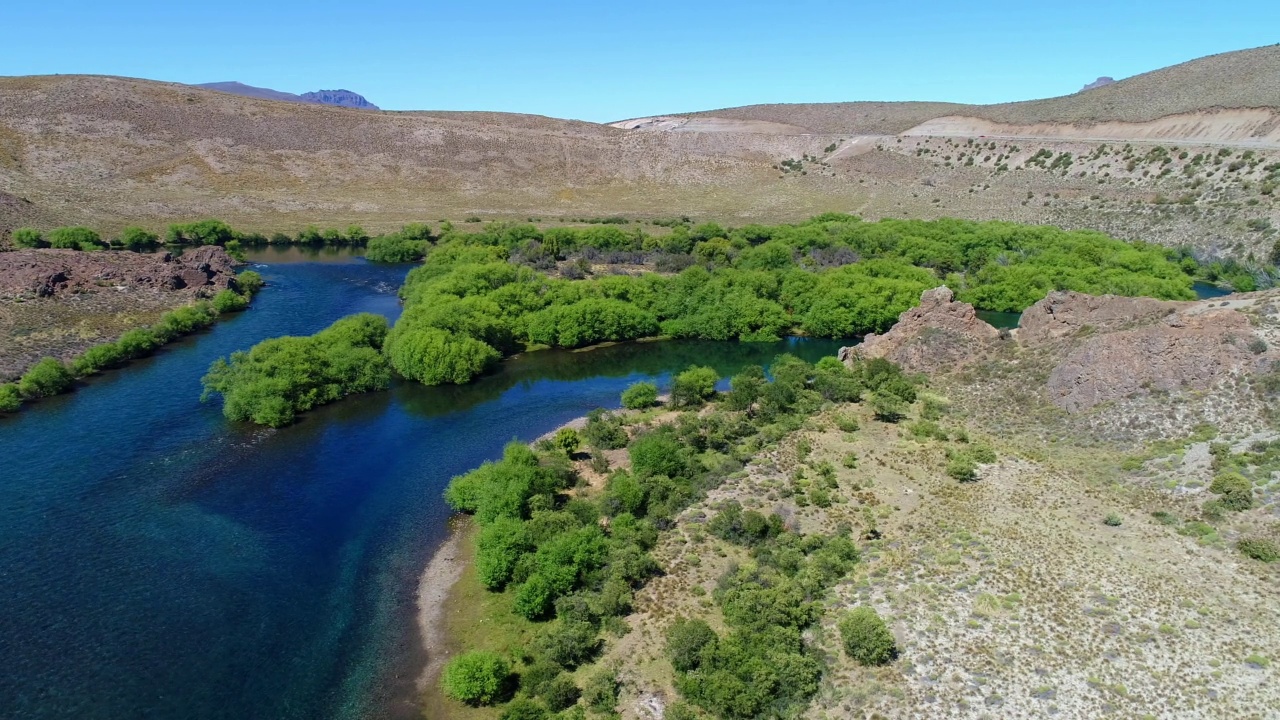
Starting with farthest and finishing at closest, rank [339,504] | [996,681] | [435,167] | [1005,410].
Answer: [435,167] → [1005,410] → [339,504] → [996,681]

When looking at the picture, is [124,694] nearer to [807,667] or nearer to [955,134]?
[807,667]

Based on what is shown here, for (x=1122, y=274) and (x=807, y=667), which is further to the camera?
(x=1122, y=274)

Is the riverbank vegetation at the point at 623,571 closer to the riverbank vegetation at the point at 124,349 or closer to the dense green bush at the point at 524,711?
the dense green bush at the point at 524,711

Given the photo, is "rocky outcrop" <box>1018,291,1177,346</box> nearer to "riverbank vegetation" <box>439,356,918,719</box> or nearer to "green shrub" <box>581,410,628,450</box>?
"riverbank vegetation" <box>439,356,918,719</box>

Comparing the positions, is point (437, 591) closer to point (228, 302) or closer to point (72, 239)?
point (228, 302)

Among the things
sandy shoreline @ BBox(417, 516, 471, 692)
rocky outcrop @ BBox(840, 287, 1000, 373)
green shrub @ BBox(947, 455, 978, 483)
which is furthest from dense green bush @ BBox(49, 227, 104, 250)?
green shrub @ BBox(947, 455, 978, 483)

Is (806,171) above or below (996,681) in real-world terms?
above

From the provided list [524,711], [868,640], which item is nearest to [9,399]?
[524,711]


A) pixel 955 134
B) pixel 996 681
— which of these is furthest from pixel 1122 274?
pixel 955 134
